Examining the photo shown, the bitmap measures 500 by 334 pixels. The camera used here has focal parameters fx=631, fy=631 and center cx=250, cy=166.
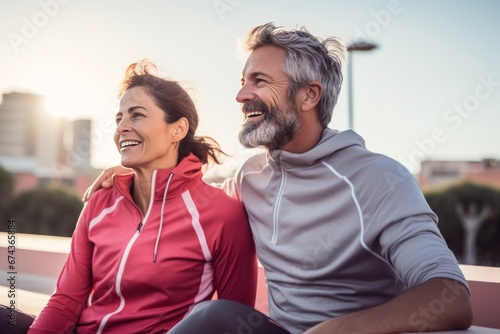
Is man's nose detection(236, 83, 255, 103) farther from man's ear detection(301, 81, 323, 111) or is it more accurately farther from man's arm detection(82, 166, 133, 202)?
man's arm detection(82, 166, 133, 202)

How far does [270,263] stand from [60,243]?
3161 millimetres

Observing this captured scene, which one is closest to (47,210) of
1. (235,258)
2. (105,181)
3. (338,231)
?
(105,181)

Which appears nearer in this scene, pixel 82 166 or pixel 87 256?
pixel 87 256

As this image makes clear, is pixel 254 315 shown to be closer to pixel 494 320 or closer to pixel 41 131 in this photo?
pixel 494 320

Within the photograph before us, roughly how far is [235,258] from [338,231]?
0.46 meters

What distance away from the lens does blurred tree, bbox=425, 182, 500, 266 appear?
19812mm

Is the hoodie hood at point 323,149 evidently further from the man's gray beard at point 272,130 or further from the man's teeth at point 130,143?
the man's teeth at point 130,143

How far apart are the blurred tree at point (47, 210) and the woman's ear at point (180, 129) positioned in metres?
19.3

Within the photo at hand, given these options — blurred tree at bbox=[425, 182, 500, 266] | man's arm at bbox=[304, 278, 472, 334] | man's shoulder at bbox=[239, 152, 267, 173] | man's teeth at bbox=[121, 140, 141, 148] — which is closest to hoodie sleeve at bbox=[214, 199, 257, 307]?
man's shoulder at bbox=[239, 152, 267, 173]

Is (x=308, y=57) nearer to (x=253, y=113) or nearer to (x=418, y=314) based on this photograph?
(x=253, y=113)

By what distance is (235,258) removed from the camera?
2219 mm

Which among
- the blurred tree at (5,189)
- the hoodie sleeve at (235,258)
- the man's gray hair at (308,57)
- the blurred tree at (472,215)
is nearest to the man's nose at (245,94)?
the man's gray hair at (308,57)

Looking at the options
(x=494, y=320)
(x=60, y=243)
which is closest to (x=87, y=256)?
(x=494, y=320)

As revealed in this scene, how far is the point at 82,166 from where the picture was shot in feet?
134
